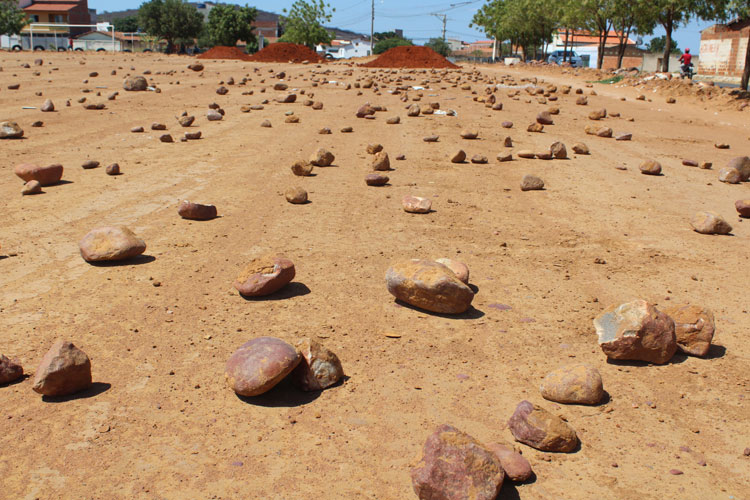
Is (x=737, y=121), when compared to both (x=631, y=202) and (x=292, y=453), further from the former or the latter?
(x=292, y=453)

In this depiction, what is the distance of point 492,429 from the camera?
285 cm

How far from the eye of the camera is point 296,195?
6117 millimetres

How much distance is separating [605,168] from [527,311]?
4803mm

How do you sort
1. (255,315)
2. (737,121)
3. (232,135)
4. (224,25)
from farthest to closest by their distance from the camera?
(224,25) → (737,121) → (232,135) → (255,315)

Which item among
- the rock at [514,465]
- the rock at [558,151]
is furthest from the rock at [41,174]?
the rock at [558,151]

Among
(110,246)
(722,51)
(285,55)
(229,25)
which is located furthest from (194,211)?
(229,25)

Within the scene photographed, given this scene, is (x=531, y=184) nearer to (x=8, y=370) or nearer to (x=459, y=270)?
(x=459, y=270)

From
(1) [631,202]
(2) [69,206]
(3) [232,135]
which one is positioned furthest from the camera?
(3) [232,135]

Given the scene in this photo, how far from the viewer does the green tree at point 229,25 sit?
63.2 meters

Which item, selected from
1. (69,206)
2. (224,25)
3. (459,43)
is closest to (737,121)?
(69,206)

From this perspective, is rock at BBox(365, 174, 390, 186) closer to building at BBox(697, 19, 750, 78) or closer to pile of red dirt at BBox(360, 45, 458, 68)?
pile of red dirt at BBox(360, 45, 458, 68)

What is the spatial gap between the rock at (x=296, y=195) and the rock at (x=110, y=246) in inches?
69.7

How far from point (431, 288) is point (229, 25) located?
212 feet

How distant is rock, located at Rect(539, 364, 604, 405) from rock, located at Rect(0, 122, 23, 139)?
327 inches
